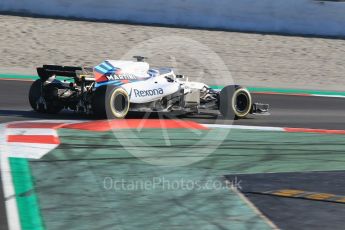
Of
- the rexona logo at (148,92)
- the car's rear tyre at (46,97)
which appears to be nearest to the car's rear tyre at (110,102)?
the rexona logo at (148,92)

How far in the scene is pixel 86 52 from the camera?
21531 millimetres

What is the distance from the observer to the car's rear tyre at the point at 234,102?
1276cm

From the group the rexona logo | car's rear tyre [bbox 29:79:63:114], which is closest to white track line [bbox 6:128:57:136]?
car's rear tyre [bbox 29:79:63:114]

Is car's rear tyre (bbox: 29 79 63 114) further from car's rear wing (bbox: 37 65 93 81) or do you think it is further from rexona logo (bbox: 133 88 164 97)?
rexona logo (bbox: 133 88 164 97)

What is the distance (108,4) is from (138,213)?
58.2 ft

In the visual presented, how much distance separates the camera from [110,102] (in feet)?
37.0

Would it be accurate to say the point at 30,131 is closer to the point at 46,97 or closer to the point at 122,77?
the point at 46,97

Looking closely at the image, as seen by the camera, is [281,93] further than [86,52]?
No

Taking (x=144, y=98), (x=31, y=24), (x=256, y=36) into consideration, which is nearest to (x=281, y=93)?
(x=256, y=36)

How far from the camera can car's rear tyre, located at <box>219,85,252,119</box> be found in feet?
41.9

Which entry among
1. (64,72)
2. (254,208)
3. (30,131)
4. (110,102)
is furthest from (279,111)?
(254,208)

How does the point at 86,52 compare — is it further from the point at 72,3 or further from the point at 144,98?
the point at 144,98

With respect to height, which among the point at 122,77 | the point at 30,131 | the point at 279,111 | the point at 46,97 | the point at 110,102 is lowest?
the point at 279,111

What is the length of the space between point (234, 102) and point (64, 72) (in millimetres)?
3106
